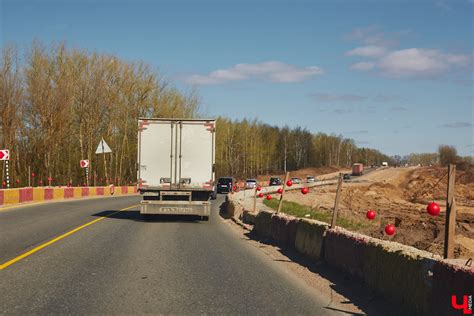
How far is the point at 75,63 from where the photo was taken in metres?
56.6

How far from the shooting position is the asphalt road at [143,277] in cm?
654

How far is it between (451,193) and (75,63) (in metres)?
55.3

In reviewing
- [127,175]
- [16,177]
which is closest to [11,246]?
[16,177]

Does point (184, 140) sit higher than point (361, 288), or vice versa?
point (184, 140)

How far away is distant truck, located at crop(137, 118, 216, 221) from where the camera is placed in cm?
1886

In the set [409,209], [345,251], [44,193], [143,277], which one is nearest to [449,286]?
[345,251]

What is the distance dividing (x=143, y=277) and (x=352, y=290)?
325 cm

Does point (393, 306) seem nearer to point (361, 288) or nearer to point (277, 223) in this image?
point (361, 288)

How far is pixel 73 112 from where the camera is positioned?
2238 inches

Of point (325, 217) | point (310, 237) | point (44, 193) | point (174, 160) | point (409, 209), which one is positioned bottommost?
point (409, 209)

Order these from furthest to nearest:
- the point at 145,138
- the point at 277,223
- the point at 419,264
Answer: the point at 145,138, the point at 277,223, the point at 419,264

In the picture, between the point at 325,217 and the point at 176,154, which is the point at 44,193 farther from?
the point at 325,217

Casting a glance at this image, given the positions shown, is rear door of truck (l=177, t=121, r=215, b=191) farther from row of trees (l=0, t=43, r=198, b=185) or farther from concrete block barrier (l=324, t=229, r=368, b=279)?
row of trees (l=0, t=43, r=198, b=185)

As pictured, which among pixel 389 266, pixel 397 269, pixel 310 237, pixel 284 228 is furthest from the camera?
pixel 284 228
